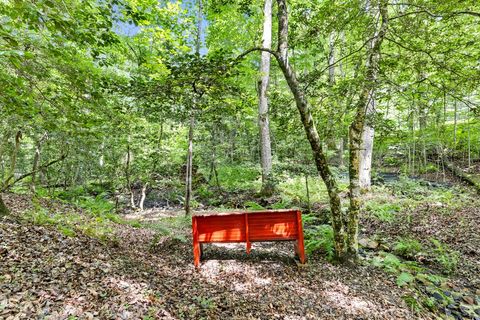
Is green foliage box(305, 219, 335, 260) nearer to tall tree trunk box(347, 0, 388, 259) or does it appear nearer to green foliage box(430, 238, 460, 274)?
tall tree trunk box(347, 0, 388, 259)

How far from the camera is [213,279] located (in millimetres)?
4301

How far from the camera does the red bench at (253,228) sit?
4.83 metres

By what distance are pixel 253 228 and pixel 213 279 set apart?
3.76 feet

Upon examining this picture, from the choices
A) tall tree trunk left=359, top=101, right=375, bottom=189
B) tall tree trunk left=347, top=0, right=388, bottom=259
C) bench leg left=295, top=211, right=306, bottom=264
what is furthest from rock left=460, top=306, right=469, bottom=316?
tall tree trunk left=359, top=101, right=375, bottom=189

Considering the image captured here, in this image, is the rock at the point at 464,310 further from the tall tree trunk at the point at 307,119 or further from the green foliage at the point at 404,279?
the tall tree trunk at the point at 307,119

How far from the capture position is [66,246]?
430 centimetres

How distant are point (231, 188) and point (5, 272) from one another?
10.9 metres

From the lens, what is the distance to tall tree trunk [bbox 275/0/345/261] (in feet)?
15.0

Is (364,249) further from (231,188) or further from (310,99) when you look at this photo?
(231,188)

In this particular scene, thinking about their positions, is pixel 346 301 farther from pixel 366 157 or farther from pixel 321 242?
pixel 366 157

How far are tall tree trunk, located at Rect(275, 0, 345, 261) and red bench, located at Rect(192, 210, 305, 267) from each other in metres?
0.69

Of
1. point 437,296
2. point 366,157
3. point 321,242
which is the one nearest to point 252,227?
point 321,242

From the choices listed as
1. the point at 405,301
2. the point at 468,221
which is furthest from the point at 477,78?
the point at 468,221

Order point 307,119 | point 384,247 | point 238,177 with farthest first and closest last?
1. point 238,177
2. point 384,247
3. point 307,119
